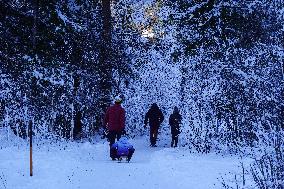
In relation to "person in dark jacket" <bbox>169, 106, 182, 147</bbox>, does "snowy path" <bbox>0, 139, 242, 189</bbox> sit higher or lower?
lower

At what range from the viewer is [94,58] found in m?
21.6

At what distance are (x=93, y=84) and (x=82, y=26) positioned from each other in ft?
8.33

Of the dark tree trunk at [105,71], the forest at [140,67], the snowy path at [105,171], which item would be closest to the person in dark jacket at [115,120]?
the snowy path at [105,171]

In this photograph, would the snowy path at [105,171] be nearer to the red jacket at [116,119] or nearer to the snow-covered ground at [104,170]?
the snow-covered ground at [104,170]

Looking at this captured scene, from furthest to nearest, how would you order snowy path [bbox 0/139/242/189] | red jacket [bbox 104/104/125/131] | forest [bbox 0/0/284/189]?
red jacket [bbox 104/104/125/131]
forest [bbox 0/0/284/189]
snowy path [bbox 0/139/242/189]

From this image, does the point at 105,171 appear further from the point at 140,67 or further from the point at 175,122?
the point at 140,67

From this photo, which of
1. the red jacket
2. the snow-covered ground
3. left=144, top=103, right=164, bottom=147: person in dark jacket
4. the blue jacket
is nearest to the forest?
left=144, top=103, right=164, bottom=147: person in dark jacket

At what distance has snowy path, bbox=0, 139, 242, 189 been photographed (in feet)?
31.9

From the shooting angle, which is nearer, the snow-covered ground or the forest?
the snow-covered ground

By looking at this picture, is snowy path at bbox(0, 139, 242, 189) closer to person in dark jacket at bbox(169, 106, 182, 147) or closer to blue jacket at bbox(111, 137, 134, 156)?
blue jacket at bbox(111, 137, 134, 156)

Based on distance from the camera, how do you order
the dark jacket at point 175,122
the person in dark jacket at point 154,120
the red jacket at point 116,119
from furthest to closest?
the person in dark jacket at point 154,120, the dark jacket at point 175,122, the red jacket at point 116,119

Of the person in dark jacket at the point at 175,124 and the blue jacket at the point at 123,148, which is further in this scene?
the person in dark jacket at the point at 175,124

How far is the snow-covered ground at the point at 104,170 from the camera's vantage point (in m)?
9.74

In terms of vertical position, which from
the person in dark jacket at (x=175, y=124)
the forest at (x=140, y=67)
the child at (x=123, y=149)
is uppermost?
the forest at (x=140, y=67)
